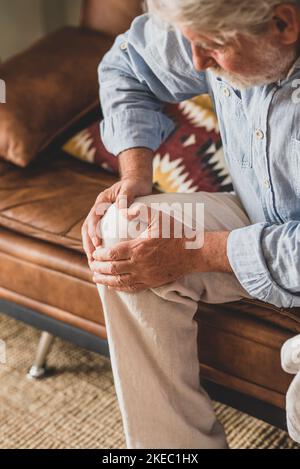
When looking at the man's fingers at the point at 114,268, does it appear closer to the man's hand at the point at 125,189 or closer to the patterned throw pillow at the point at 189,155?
the man's hand at the point at 125,189

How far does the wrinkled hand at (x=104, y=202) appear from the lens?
119 centimetres

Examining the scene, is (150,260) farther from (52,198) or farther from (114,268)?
(52,198)

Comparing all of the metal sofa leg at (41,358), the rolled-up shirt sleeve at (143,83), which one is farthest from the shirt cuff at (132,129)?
the metal sofa leg at (41,358)

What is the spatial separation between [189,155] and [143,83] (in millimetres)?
226

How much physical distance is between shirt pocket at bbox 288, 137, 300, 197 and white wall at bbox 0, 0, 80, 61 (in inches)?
61.1

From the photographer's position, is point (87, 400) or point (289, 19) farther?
point (87, 400)

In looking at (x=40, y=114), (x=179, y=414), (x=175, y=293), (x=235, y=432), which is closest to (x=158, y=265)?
(x=175, y=293)

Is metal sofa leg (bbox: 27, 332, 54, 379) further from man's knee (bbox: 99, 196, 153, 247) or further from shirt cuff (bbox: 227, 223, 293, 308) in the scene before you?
shirt cuff (bbox: 227, 223, 293, 308)

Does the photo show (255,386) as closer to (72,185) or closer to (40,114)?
(72,185)

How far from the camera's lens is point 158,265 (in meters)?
1.10

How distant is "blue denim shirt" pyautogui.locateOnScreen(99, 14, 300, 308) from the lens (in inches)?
41.7

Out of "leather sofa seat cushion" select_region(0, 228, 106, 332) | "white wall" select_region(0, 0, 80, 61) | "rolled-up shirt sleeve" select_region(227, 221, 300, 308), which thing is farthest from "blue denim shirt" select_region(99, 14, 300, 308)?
"white wall" select_region(0, 0, 80, 61)

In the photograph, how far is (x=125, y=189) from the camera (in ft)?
4.04
